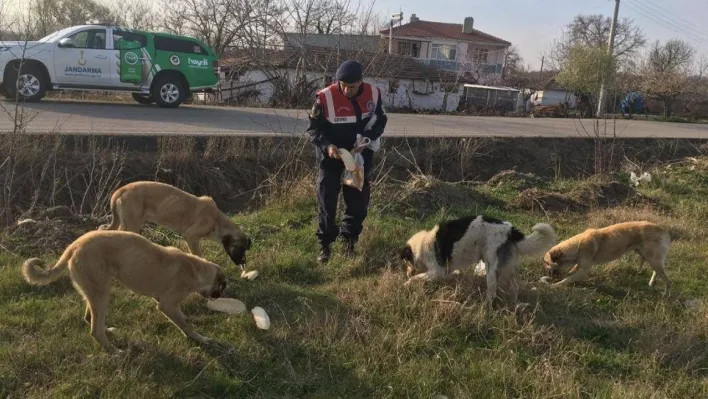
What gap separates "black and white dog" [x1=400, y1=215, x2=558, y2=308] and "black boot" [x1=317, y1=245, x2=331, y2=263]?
106 centimetres

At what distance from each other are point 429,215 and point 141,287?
497 cm

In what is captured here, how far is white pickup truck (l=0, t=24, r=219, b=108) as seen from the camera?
14.0 metres

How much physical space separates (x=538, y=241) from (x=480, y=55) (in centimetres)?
5654

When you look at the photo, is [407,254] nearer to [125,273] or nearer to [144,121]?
[125,273]

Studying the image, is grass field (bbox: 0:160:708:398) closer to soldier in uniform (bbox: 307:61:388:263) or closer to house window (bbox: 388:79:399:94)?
soldier in uniform (bbox: 307:61:388:263)

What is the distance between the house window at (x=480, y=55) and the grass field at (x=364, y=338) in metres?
51.0

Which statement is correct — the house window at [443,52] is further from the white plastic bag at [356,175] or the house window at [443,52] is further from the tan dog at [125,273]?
the tan dog at [125,273]

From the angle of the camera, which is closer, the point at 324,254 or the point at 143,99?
the point at 324,254

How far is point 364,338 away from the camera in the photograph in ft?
14.3

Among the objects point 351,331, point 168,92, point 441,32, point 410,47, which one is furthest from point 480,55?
point 351,331

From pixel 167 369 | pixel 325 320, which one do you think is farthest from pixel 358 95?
pixel 167 369

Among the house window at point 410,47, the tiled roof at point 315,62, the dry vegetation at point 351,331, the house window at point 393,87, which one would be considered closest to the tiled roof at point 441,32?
the house window at point 410,47

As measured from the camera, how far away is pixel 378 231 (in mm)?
6898

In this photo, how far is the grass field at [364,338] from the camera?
377 cm
